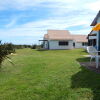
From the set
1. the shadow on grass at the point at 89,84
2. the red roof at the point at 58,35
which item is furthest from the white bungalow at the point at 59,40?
the shadow on grass at the point at 89,84

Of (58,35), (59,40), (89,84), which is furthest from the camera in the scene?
(58,35)

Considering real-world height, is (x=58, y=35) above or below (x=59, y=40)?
above

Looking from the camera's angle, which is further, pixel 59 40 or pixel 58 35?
pixel 58 35

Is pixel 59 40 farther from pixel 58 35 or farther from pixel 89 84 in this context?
pixel 89 84

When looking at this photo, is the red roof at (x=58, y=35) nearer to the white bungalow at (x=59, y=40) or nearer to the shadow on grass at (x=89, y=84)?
the white bungalow at (x=59, y=40)

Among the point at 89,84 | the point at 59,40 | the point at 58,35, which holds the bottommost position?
the point at 89,84

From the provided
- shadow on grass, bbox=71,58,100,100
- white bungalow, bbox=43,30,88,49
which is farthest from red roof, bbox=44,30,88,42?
shadow on grass, bbox=71,58,100,100

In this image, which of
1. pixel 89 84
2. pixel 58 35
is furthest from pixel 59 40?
pixel 89 84

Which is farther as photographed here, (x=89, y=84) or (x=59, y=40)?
(x=59, y=40)

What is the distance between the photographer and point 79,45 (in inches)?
2254

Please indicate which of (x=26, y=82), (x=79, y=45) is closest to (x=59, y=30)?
(x=79, y=45)

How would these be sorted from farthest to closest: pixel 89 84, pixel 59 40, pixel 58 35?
1. pixel 58 35
2. pixel 59 40
3. pixel 89 84

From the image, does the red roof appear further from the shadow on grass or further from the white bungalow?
the shadow on grass

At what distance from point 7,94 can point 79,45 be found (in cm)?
5177
